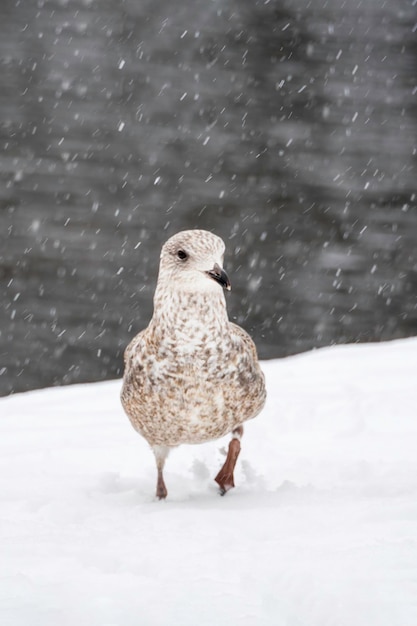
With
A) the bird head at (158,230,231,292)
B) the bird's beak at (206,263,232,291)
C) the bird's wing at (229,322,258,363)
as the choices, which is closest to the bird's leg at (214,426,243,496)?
the bird's wing at (229,322,258,363)

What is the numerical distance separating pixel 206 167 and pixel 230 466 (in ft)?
61.4

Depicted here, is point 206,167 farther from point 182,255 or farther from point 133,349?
point 182,255

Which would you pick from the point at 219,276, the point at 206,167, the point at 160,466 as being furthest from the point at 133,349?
the point at 206,167

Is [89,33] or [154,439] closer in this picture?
[154,439]

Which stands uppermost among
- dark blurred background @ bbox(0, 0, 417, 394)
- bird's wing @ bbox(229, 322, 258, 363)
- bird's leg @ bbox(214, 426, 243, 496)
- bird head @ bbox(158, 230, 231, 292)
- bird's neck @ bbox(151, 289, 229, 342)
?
bird head @ bbox(158, 230, 231, 292)

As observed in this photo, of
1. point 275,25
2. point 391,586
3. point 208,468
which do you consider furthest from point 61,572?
point 275,25

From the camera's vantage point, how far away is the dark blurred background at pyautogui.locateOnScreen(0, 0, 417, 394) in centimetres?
2044

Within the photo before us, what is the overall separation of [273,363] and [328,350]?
1.51ft

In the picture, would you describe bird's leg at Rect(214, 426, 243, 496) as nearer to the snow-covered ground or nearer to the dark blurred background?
the snow-covered ground

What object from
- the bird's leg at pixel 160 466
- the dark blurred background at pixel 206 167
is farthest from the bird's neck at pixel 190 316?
the dark blurred background at pixel 206 167

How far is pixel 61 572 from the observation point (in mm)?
2992

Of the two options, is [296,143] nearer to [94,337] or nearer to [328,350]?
[94,337]

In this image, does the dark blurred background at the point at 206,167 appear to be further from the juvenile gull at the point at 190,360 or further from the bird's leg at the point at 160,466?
the juvenile gull at the point at 190,360

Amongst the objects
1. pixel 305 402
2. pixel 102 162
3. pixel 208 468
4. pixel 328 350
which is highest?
pixel 208 468
